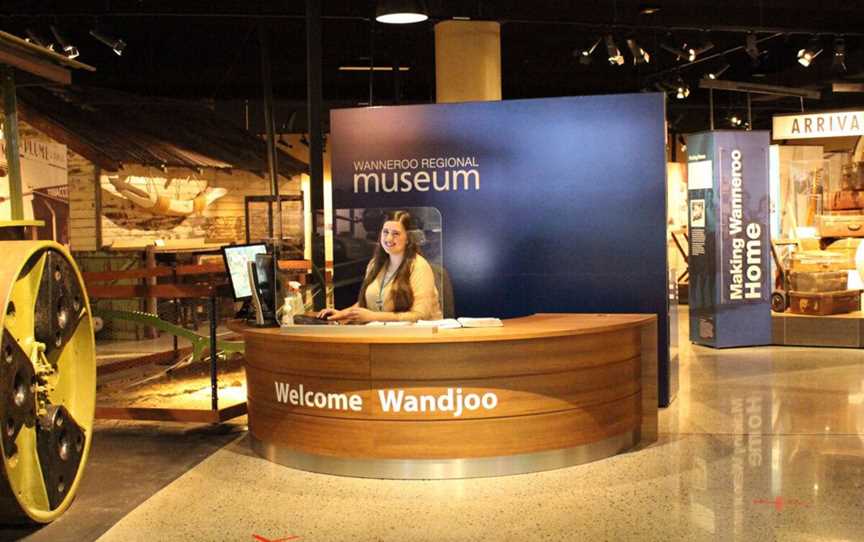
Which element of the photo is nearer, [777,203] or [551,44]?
[777,203]

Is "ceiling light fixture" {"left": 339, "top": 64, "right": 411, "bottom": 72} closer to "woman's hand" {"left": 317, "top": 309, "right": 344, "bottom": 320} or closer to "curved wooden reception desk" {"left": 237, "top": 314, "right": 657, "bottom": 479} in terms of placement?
"woman's hand" {"left": 317, "top": 309, "right": 344, "bottom": 320}

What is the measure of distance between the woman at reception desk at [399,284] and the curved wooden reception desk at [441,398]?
0.22 m

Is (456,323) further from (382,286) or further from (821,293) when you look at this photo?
(821,293)

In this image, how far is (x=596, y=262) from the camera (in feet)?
23.8

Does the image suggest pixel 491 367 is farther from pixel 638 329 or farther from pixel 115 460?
pixel 115 460

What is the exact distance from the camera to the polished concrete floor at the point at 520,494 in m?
4.78

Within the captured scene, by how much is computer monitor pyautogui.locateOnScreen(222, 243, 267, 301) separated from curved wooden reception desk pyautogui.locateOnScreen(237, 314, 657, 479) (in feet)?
3.45

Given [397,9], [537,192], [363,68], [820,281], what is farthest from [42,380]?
[363,68]

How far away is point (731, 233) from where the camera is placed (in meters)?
10.6

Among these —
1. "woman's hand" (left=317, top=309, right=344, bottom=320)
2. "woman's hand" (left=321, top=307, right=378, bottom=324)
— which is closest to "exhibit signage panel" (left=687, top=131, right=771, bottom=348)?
"woman's hand" (left=321, top=307, right=378, bottom=324)

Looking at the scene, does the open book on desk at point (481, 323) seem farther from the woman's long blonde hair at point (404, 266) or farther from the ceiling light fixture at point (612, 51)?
the ceiling light fixture at point (612, 51)

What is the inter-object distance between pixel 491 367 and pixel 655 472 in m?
1.11

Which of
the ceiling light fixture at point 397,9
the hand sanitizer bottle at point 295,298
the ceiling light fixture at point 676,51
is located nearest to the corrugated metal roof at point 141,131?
the ceiling light fixture at point 397,9

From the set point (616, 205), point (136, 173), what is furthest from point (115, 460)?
point (136, 173)
